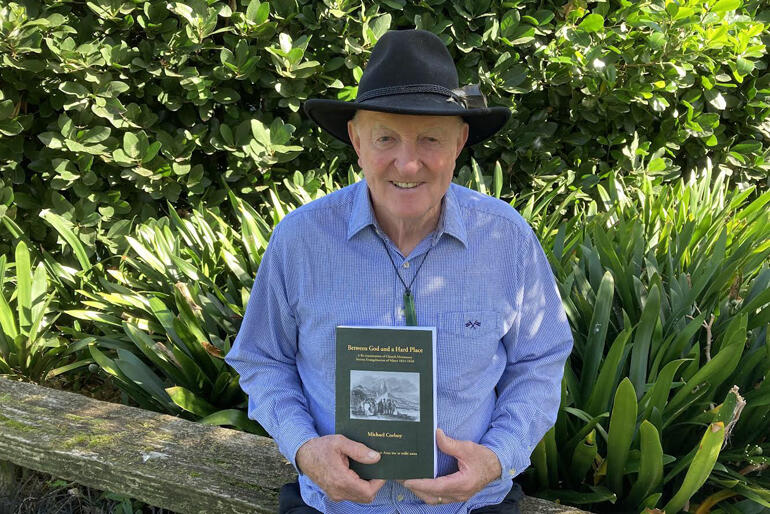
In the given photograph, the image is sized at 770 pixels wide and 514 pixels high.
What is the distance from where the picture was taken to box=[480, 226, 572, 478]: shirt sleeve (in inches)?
70.5

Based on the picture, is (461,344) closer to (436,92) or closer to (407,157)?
(407,157)

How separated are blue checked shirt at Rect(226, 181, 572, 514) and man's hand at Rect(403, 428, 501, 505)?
0.05 metres

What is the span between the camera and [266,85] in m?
3.97

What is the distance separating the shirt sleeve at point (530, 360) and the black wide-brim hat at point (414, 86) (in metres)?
0.36

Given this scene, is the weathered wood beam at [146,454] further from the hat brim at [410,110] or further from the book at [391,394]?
the hat brim at [410,110]

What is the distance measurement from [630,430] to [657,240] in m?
1.72

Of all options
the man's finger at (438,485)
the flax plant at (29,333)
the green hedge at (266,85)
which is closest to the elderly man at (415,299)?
the man's finger at (438,485)

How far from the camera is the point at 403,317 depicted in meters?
1.77

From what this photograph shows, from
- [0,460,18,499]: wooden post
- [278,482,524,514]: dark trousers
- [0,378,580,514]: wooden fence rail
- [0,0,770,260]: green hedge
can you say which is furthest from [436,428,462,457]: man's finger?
[0,0,770,260]: green hedge

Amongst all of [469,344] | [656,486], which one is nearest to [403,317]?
[469,344]

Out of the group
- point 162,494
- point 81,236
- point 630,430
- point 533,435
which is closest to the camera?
point 533,435

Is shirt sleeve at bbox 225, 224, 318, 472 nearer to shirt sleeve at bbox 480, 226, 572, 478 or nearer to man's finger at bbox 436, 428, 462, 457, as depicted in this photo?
man's finger at bbox 436, 428, 462, 457

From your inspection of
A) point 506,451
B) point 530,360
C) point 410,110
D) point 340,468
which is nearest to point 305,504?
point 340,468

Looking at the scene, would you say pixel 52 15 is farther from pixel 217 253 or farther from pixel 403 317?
pixel 403 317
